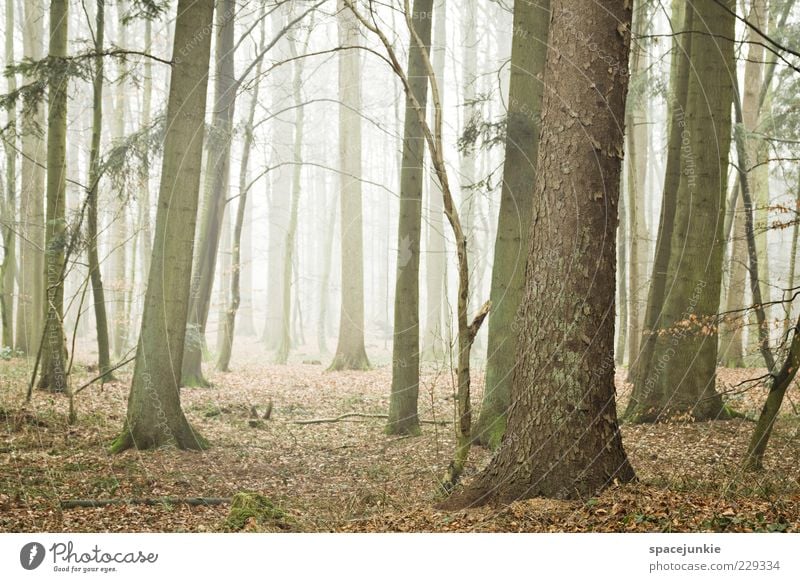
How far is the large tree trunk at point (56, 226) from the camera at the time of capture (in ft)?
30.3

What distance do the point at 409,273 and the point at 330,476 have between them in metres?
3.06

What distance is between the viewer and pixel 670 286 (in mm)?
8945

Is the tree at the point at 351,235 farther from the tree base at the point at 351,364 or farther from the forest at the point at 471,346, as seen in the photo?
the forest at the point at 471,346

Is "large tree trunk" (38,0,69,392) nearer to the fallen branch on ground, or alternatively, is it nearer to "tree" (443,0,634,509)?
the fallen branch on ground

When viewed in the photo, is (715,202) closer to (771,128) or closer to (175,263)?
(175,263)

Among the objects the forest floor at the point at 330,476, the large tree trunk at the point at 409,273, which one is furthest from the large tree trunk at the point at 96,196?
the large tree trunk at the point at 409,273

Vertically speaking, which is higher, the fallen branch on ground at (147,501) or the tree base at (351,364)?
the tree base at (351,364)

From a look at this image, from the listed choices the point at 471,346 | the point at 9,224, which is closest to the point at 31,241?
the point at 9,224

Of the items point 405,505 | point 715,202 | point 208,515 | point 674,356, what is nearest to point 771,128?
point 715,202

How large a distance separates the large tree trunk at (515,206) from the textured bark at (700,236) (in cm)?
198

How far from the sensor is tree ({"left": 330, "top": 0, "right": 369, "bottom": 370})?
671 inches

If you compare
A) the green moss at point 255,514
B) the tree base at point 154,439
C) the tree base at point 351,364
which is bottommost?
the green moss at point 255,514

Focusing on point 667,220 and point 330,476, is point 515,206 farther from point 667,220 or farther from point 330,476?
point 330,476
